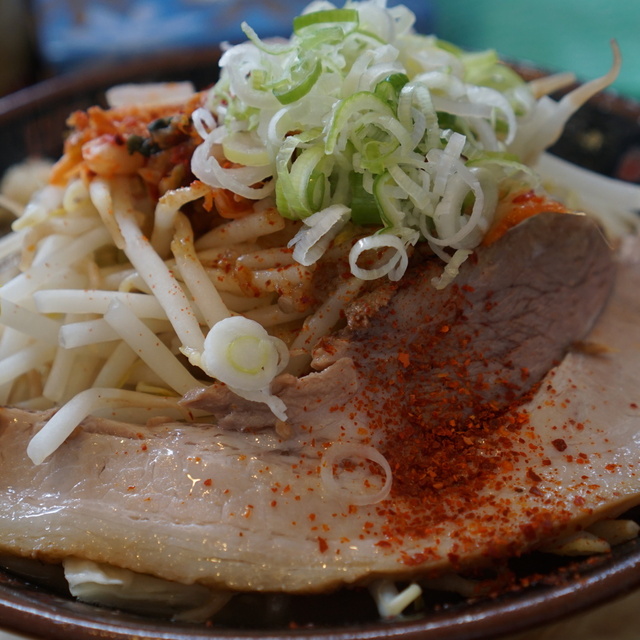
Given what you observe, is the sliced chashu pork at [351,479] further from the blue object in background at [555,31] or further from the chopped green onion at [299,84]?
the blue object in background at [555,31]

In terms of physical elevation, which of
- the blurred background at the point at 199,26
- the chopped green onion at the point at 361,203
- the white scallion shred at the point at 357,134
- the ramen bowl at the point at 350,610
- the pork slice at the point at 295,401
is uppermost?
the white scallion shred at the point at 357,134

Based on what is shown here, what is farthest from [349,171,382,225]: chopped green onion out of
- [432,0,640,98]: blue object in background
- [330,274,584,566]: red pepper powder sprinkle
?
[432,0,640,98]: blue object in background

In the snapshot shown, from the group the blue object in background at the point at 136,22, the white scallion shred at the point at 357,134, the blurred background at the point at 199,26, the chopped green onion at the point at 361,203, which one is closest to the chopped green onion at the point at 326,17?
the white scallion shred at the point at 357,134

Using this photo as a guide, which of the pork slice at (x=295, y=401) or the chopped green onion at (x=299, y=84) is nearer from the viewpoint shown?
the pork slice at (x=295, y=401)

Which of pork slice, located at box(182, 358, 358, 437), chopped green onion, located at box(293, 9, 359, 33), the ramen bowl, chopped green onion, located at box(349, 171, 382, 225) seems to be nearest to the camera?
the ramen bowl

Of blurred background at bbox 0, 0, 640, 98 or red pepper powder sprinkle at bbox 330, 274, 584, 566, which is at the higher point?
blurred background at bbox 0, 0, 640, 98

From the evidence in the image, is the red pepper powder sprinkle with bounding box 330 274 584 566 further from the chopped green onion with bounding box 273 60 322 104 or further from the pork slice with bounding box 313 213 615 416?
the chopped green onion with bounding box 273 60 322 104

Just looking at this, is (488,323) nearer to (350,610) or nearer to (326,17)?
(350,610)
